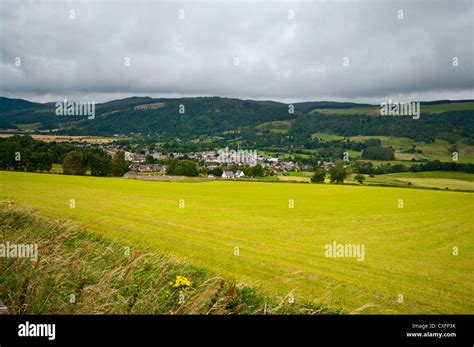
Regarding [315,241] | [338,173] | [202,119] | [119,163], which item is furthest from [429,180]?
[202,119]

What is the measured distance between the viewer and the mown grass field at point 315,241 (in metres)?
5.86

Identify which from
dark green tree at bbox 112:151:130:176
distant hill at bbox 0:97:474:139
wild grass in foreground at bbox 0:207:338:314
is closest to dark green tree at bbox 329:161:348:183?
distant hill at bbox 0:97:474:139

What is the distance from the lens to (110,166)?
26812 millimetres

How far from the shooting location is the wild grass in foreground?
364cm

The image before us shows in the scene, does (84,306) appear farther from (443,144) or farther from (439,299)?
(443,144)

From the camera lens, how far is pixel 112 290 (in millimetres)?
3785

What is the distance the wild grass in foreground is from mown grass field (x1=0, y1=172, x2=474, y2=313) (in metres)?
1.12

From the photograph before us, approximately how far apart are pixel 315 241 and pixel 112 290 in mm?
9554

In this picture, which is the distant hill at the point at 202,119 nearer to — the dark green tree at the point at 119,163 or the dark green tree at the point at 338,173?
the dark green tree at the point at 119,163

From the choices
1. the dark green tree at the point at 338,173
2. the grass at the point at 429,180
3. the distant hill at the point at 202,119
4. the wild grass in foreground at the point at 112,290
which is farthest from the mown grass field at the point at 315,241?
the dark green tree at the point at 338,173

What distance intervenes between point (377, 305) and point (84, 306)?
4313 mm

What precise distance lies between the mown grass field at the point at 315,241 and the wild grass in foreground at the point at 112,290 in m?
1.12

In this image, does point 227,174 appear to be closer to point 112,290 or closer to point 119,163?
point 119,163
